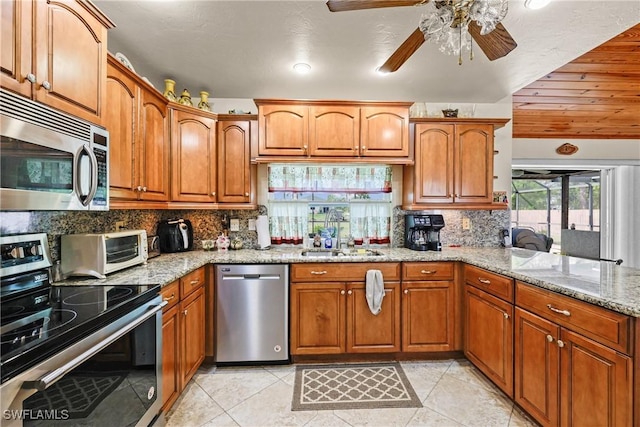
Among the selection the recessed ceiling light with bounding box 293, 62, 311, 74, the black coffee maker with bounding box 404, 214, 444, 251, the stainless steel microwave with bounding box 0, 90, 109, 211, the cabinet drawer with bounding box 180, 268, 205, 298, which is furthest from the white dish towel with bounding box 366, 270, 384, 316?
the stainless steel microwave with bounding box 0, 90, 109, 211

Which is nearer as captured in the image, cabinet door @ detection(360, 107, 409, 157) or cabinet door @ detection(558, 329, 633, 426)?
cabinet door @ detection(558, 329, 633, 426)

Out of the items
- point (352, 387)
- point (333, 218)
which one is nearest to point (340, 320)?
point (352, 387)

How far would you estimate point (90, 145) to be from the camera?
1.47 m

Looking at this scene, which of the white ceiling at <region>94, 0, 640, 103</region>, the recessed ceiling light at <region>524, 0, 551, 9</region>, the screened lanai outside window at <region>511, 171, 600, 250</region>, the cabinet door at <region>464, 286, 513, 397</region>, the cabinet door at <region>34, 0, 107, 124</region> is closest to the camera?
the cabinet door at <region>34, 0, 107, 124</region>

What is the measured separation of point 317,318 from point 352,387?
58 cm

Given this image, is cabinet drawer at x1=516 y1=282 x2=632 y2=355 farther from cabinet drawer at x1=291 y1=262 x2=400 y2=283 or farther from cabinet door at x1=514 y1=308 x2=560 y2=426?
cabinet drawer at x1=291 y1=262 x2=400 y2=283

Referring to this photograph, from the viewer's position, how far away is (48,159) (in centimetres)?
124

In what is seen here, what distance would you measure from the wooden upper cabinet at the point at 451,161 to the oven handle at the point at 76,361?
245cm

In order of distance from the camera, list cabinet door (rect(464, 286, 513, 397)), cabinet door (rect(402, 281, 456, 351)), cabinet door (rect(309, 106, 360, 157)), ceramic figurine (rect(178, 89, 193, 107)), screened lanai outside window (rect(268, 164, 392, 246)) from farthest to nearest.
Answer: screened lanai outside window (rect(268, 164, 392, 246)) < cabinet door (rect(309, 106, 360, 157)) < ceramic figurine (rect(178, 89, 193, 107)) < cabinet door (rect(402, 281, 456, 351)) < cabinet door (rect(464, 286, 513, 397))

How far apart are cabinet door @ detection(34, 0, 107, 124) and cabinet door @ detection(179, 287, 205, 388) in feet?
4.29

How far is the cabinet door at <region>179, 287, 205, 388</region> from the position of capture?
6.66ft

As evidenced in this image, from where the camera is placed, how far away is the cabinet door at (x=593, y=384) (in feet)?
4.09

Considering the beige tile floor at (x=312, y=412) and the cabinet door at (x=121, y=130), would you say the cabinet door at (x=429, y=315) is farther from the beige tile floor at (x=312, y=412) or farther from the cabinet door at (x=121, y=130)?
the cabinet door at (x=121, y=130)

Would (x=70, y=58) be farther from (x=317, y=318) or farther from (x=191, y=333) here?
(x=317, y=318)
